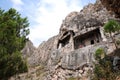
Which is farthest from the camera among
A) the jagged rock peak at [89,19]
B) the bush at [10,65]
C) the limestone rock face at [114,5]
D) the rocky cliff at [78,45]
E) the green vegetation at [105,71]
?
the jagged rock peak at [89,19]

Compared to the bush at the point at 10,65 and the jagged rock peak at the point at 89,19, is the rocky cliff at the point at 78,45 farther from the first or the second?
the bush at the point at 10,65

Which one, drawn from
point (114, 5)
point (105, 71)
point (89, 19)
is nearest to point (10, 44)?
point (105, 71)

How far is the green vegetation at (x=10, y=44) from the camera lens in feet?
49.0

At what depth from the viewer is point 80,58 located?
83.6ft

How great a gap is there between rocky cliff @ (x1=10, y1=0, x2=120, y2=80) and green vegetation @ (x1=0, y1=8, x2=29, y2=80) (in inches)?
311

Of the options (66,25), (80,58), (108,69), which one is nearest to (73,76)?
(80,58)

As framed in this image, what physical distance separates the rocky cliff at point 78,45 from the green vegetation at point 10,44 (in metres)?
7.91

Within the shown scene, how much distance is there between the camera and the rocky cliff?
78.7 ft

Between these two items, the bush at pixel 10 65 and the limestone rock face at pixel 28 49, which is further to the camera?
the limestone rock face at pixel 28 49

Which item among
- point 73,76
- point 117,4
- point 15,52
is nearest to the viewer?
point 117,4

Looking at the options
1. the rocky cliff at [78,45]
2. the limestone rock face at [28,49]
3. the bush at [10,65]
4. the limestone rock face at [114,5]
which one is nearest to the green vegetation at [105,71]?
the limestone rock face at [114,5]

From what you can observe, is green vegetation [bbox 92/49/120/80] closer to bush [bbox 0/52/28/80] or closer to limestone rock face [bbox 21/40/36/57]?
bush [bbox 0/52/28/80]

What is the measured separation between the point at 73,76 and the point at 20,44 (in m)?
8.95

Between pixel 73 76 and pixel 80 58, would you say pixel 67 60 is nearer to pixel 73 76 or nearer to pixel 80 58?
pixel 80 58
